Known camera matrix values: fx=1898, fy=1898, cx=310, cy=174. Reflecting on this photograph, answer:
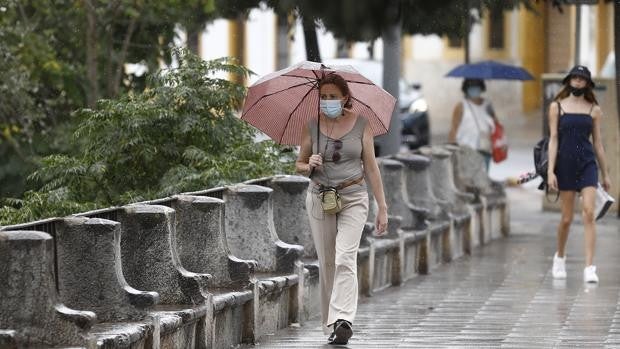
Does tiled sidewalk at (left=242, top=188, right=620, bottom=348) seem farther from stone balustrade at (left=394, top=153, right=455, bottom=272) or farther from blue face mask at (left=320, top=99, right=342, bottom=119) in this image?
blue face mask at (left=320, top=99, right=342, bottom=119)

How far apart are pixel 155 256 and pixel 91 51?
786 centimetres

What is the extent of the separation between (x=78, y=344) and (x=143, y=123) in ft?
18.5

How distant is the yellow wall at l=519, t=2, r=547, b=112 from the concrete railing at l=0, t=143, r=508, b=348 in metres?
35.2

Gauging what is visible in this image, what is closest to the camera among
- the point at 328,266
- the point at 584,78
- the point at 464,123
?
the point at 328,266

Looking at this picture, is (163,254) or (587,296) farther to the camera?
(587,296)

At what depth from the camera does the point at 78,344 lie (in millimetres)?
8453

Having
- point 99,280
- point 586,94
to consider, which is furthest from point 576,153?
point 99,280

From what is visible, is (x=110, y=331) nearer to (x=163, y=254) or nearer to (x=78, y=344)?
(x=78, y=344)

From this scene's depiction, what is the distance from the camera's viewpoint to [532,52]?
51781 mm

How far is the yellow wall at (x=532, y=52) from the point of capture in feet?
166

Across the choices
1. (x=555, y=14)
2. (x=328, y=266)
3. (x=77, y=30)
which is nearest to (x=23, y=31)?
(x=77, y=30)

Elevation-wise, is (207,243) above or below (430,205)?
above

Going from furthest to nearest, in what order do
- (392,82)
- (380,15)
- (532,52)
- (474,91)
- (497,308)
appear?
(532,52), (474,91), (392,82), (380,15), (497,308)

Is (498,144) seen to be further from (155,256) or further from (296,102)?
(155,256)
